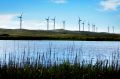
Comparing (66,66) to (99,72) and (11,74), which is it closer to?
(99,72)

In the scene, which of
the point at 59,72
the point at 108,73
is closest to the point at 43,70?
the point at 59,72

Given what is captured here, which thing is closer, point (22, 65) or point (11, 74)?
point (11, 74)

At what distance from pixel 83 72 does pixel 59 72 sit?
4.91ft

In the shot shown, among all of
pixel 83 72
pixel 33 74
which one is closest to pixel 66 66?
pixel 83 72

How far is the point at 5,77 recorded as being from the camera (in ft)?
64.1

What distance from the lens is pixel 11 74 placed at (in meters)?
19.7

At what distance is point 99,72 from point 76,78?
2.05 meters

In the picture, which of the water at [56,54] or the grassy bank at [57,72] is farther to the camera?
the water at [56,54]

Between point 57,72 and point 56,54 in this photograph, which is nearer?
point 57,72

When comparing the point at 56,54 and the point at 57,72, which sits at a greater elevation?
the point at 57,72

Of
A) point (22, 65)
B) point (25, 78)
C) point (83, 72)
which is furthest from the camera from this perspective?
point (22, 65)

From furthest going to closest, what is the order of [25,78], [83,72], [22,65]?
[22,65] → [83,72] → [25,78]

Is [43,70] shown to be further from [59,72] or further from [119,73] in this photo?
[119,73]

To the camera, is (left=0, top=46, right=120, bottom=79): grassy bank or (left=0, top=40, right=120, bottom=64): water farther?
(left=0, top=40, right=120, bottom=64): water
